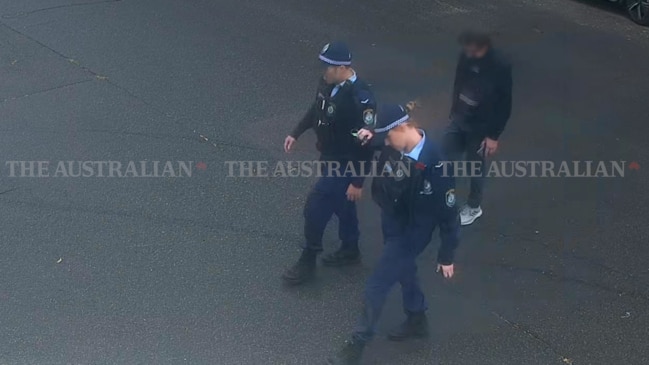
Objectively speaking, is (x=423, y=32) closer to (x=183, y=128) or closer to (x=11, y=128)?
(x=183, y=128)

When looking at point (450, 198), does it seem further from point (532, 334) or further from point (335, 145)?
point (532, 334)

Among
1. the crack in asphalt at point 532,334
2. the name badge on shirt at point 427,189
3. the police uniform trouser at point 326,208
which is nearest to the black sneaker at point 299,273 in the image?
the police uniform trouser at point 326,208

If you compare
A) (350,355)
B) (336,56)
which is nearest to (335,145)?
(336,56)

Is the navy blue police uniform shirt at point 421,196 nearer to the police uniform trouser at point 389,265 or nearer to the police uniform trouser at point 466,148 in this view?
the police uniform trouser at point 389,265

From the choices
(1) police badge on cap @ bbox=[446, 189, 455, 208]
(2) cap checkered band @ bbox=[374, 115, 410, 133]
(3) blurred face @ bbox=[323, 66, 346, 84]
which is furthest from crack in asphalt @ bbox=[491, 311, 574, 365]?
(3) blurred face @ bbox=[323, 66, 346, 84]

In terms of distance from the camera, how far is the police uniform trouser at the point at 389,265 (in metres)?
4.68

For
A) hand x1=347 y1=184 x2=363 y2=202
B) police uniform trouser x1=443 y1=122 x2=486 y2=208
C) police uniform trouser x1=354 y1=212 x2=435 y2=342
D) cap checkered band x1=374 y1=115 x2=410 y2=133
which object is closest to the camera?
cap checkered band x1=374 y1=115 x2=410 y2=133

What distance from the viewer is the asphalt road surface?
508 cm

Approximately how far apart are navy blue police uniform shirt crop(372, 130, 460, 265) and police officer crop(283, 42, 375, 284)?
0.54 metres

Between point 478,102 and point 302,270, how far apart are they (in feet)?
5.74

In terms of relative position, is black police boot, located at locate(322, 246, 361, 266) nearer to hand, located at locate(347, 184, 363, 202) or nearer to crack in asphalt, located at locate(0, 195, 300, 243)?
crack in asphalt, located at locate(0, 195, 300, 243)

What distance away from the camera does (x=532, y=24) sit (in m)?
10.0

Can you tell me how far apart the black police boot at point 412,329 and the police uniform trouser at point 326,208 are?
862 mm

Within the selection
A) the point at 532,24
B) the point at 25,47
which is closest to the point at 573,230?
the point at 532,24
